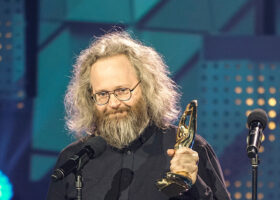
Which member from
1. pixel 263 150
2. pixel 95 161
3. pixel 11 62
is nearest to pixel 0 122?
pixel 11 62

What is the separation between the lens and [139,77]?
10.9 ft

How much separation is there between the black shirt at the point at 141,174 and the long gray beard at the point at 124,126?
49 millimetres

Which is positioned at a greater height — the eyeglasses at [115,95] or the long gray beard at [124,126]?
the eyeglasses at [115,95]

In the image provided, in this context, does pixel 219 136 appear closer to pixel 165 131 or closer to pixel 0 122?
pixel 165 131

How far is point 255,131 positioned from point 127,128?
86 cm

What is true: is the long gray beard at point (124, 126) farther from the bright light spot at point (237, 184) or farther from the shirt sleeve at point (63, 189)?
the bright light spot at point (237, 184)

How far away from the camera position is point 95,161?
322 cm

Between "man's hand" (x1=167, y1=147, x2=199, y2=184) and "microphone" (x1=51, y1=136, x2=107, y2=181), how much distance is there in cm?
32

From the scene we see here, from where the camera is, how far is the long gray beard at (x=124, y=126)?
3.12 m

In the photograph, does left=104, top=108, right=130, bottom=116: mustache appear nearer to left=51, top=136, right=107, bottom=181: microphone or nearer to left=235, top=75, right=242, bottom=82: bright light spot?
left=51, top=136, right=107, bottom=181: microphone

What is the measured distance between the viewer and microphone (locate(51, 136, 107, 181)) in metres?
2.29

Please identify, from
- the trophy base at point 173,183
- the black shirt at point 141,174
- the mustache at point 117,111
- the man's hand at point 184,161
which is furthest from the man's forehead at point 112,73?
the trophy base at point 173,183

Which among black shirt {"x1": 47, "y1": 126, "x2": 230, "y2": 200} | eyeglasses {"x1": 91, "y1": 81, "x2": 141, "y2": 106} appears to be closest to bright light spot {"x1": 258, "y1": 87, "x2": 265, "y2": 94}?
black shirt {"x1": 47, "y1": 126, "x2": 230, "y2": 200}

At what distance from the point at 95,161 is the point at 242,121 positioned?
1.70 metres
